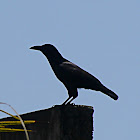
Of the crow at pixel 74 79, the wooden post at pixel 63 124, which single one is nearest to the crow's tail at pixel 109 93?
the crow at pixel 74 79

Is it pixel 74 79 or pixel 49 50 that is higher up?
pixel 49 50

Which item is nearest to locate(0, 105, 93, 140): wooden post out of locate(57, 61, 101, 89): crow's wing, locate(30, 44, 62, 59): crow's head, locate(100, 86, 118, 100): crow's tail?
locate(100, 86, 118, 100): crow's tail

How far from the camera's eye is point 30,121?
3.35 meters

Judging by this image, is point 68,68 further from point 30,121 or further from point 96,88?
point 30,121

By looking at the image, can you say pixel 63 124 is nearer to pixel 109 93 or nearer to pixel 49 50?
pixel 109 93

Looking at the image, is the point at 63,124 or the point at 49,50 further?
the point at 49,50

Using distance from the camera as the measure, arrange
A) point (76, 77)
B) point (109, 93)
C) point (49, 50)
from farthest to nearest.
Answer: point (49, 50) < point (76, 77) < point (109, 93)

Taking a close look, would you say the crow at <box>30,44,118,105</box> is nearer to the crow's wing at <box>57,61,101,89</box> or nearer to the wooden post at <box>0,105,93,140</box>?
the crow's wing at <box>57,61,101,89</box>

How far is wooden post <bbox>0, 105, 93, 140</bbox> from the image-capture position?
3141mm

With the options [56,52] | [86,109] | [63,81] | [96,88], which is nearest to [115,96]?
[96,88]

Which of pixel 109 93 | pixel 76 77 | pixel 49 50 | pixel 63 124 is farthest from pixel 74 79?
pixel 63 124

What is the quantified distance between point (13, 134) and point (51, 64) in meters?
4.87

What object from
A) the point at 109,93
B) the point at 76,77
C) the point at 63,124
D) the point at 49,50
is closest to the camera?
the point at 63,124

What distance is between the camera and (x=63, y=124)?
10.4 feet
